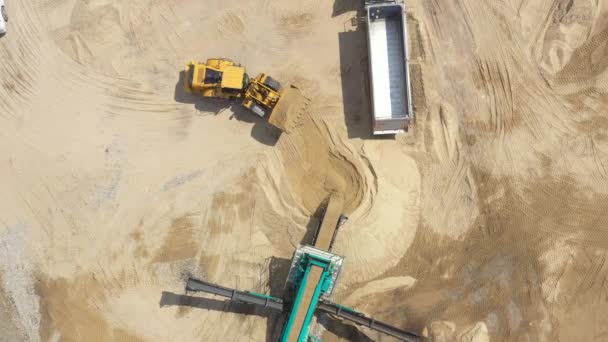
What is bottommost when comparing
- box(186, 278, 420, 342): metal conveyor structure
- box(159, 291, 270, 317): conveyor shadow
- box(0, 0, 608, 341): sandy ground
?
box(159, 291, 270, 317): conveyor shadow

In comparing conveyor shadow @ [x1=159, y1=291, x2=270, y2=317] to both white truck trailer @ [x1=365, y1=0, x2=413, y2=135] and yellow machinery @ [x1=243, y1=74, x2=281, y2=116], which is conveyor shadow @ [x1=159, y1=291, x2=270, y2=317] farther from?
white truck trailer @ [x1=365, y1=0, x2=413, y2=135]

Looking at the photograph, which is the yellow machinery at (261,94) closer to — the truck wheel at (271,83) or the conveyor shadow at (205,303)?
the truck wheel at (271,83)

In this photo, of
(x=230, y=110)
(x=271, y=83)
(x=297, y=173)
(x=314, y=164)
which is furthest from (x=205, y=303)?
(x=271, y=83)

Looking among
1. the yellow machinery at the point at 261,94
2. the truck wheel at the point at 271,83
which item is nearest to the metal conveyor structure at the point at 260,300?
the yellow machinery at the point at 261,94

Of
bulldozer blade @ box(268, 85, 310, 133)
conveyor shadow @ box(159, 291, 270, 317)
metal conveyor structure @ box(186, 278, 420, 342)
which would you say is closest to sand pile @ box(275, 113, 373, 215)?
bulldozer blade @ box(268, 85, 310, 133)

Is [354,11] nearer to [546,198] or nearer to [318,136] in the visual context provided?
[318,136]

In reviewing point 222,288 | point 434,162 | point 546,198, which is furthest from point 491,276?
point 222,288
